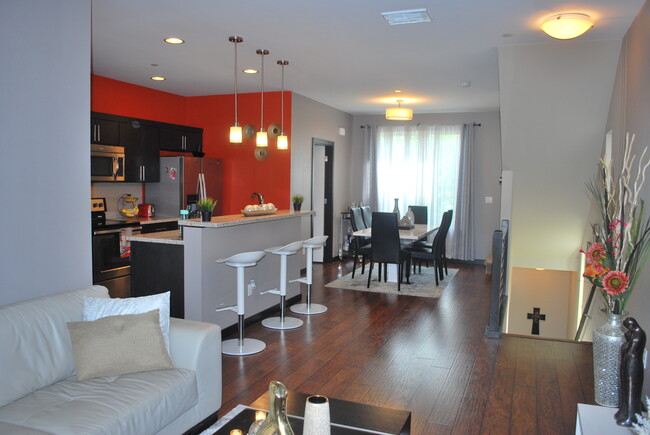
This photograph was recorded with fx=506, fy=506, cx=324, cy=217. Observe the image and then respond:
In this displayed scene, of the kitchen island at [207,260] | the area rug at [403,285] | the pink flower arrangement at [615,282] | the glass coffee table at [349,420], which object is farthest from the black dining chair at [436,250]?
the glass coffee table at [349,420]

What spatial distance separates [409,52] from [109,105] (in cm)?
383

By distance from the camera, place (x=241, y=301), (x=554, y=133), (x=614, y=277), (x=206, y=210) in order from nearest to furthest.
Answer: (x=614, y=277) → (x=241, y=301) → (x=206, y=210) → (x=554, y=133)

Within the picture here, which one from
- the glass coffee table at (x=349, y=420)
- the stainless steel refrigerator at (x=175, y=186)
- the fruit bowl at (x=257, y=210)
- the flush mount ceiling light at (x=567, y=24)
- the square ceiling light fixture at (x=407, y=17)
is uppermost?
the square ceiling light fixture at (x=407, y=17)

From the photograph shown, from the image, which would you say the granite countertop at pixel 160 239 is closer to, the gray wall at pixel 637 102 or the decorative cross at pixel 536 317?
the gray wall at pixel 637 102

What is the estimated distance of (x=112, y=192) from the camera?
639cm

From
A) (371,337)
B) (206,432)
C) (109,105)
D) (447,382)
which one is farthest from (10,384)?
(109,105)

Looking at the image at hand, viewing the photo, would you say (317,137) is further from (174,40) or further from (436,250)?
(174,40)

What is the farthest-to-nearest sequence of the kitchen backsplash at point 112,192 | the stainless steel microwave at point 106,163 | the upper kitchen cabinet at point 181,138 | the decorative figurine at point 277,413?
the upper kitchen cabinet at point 181,138
the kitchen backsplash at point 112,192
the stainless steel microwave at point 106,163
the decorative figurine at point 277,413

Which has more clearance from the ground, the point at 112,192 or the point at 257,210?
the point at 112,192

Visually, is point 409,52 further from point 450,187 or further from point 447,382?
point 450,187

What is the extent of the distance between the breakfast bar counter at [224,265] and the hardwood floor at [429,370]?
1.25 ft

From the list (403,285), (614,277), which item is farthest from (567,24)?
(403,285)

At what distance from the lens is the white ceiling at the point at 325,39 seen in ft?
11.9

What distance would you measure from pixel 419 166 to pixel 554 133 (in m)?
4.59
